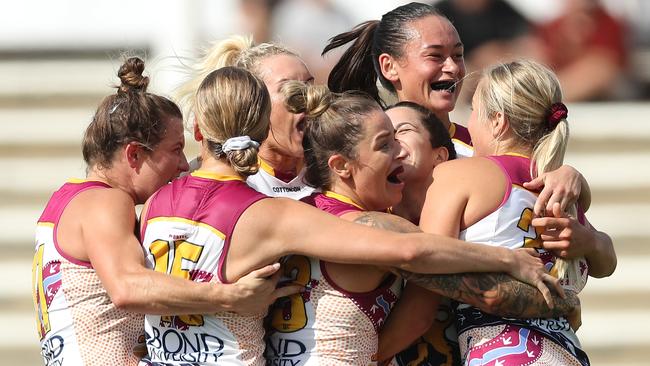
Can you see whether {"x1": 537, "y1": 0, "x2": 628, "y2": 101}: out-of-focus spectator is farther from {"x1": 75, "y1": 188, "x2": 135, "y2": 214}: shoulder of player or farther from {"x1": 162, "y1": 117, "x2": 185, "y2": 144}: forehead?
{"x1": 75, "y1": 188, "x2": 135, "y2": 214}: shoulder of player

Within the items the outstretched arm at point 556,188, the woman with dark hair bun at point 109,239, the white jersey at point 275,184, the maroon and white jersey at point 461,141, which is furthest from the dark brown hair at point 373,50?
the outstretched arm at point 556,188

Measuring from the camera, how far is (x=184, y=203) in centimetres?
398

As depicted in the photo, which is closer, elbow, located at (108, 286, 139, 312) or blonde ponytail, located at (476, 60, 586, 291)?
elbow, located at (108, 286, 139, 312)

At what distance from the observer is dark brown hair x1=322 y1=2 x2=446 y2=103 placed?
5.10 meters

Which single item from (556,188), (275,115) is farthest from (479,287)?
(275,115)

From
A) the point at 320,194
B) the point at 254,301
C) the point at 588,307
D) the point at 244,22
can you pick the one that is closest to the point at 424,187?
the point at 320,194

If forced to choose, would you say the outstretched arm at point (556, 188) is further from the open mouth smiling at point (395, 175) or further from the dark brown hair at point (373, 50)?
the dark brown hair at point (373, 50)

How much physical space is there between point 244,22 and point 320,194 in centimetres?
377

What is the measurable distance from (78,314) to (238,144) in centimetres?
85

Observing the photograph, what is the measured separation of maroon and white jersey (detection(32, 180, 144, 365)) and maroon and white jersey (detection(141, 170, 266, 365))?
0.68ft

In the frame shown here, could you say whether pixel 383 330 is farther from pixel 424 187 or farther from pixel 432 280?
pixel 424 187

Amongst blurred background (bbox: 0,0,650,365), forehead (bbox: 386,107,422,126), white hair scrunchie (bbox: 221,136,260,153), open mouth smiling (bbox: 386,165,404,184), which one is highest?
white hair scrunchie (bbox: 221,136,260,153)

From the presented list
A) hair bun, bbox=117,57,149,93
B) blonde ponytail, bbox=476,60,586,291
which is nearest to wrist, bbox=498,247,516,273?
blonde ponytail, bbox=476,60,586,291

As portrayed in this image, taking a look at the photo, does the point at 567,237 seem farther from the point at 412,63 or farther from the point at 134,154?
the point at 134,154
